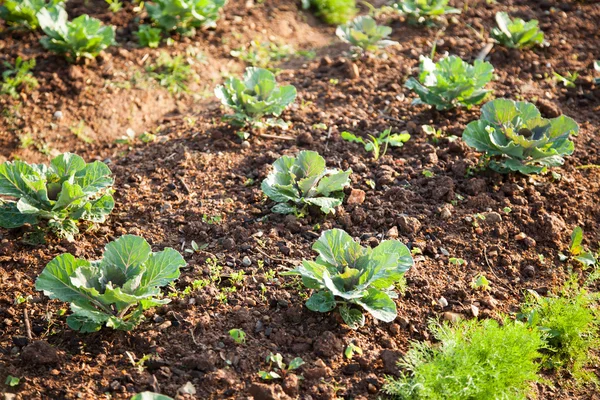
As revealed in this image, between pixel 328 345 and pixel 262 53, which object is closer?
pixel 328 345

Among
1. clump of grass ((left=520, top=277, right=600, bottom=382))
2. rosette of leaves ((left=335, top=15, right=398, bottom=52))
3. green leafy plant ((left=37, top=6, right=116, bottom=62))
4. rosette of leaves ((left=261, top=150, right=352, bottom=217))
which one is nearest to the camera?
clump of grass ((left=520, top=277, right=600, bottom=382))

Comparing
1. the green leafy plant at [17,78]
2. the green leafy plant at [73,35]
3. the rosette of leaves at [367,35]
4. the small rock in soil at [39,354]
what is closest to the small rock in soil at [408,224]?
the rosette of leaves at [367,35]

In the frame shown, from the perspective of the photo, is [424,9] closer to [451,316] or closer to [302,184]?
[302,184]

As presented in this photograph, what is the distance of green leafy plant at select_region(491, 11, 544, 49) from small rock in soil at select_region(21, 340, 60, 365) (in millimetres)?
4665

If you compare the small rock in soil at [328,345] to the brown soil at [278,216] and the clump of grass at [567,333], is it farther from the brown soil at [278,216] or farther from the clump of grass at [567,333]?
the clump of grass at [567,333]

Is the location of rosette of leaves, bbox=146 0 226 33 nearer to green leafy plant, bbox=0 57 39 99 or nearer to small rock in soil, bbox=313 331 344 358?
green leafy plant, bbox=0 57 39 99

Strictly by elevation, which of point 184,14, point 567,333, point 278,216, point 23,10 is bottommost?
point 567,333

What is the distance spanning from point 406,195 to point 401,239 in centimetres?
40

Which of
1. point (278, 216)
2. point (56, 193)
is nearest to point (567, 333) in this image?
point (278, 216)

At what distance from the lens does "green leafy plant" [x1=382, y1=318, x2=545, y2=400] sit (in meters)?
3.21

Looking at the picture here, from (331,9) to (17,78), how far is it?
133 inches

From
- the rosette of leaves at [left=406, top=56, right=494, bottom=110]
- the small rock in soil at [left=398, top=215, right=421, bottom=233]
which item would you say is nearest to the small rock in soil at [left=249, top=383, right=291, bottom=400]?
the small rock in soil at [left=398, top=215, right=421, bottom=233]

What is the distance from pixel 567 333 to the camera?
371 centimetres

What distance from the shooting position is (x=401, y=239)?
417cm
